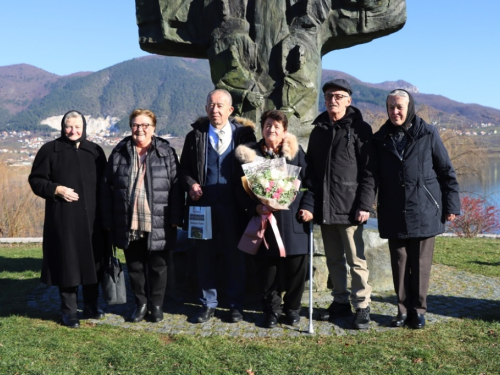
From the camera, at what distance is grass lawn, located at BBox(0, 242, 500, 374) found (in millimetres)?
3910

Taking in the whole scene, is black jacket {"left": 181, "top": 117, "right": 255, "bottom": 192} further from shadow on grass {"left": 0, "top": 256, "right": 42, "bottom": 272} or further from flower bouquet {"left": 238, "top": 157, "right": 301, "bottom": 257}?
shadow on grass {"left": 0, "top": 256, "right": 42, "bottom": 272}

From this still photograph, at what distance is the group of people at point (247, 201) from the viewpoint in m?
4.63

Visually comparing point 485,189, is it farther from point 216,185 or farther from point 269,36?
point 216,185

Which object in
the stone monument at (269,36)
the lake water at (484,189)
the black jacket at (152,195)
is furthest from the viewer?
the lake water at (484,189)

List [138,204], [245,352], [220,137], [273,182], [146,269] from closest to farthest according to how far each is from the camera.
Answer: [245,352] → [273,182] → [138,204] → [220,137] → [146,269]

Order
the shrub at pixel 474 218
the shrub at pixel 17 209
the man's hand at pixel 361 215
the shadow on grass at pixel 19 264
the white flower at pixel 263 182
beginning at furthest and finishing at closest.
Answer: the shrub at pixel 474 218 < the shrub at pixel 17 209 < the shadow on grass at pixel 19 264 < the man's hand at pixel 361 215 < the white flower at pixel 263 182

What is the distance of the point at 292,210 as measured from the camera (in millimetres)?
4688


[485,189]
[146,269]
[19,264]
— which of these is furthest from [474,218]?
[146,269]

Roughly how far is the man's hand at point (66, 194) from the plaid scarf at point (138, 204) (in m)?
0.50

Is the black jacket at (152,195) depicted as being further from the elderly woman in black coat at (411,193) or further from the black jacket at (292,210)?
the elderly woman in black coat at (411,193)

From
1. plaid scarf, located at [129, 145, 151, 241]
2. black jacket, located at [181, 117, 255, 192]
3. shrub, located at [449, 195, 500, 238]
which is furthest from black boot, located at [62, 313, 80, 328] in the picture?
shrub, located at [449, 195, 500, 238]

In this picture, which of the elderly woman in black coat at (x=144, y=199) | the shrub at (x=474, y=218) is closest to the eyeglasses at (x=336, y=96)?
the elderly woman in black coat at (x=144, y=199)

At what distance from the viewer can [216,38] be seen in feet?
21.7

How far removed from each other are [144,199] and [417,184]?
2.30 m
